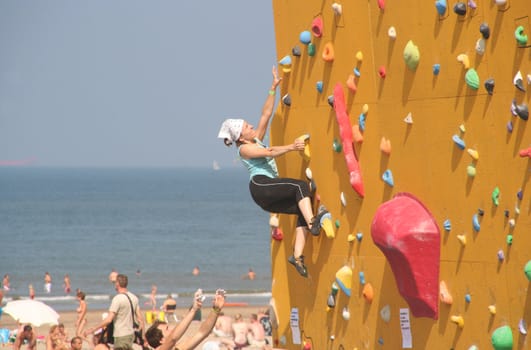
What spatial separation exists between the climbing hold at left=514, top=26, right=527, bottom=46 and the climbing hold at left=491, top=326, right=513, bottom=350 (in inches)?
83.2

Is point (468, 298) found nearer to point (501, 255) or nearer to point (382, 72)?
point (501, 255)

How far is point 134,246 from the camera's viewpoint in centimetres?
6975

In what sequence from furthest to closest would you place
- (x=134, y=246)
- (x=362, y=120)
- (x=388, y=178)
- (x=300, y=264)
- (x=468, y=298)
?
(x=134, y=246), (x=300, y=264), (x=362, y=120), (x=388, y=178), (x=468, y=298)

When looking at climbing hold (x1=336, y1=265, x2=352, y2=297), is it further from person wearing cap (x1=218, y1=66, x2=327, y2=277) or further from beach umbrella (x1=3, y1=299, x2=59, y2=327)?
beach umbrella (x1=3, y1=299, x2=59, y2=327)

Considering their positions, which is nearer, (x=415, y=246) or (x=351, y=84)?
(x=415, y=246)

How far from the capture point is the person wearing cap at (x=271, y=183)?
384 inches

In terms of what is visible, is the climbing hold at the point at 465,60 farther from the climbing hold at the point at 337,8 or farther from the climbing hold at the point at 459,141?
the climbing hold at the point at 337,8

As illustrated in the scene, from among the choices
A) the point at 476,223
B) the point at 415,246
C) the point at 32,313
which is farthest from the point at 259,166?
the point at 32,313

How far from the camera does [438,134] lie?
Result: 8.50 metres

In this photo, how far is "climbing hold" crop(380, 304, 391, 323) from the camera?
9328 mm

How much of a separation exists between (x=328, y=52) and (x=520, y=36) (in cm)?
232

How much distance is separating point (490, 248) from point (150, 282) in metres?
41.7

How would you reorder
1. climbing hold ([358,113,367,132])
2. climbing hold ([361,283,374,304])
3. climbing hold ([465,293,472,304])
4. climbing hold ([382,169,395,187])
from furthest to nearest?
climbing hold ([361,283,374,304]) → climbing hold ([358,113,367,132]) → climbing hold ([382,169,395,187]) → climbing hold ([465,293,472,304])

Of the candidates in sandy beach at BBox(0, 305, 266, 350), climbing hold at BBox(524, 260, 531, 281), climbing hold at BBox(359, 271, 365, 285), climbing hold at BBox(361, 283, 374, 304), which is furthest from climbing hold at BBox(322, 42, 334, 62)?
sandy beach at BBox(0, 305, 266, 350)
